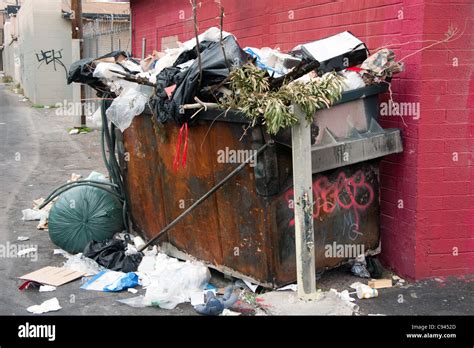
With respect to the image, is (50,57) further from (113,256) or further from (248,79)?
(248,79)

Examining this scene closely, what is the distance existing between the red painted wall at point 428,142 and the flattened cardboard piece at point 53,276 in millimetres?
2930

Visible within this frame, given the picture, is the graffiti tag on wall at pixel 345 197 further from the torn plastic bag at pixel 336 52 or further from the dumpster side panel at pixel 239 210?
the torn plastic bag at pixel 336 52

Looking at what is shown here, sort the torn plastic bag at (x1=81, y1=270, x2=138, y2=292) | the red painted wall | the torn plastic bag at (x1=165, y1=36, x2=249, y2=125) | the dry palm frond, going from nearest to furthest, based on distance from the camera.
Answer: the dry palm frond < the torn plastic bag at (x1=165, y1=36, x2=249, y2=125) < the red painted wall < the torn plastic bag at (x1=81, y1=270, x2=138, y2=292)

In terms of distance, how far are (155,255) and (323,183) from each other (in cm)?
206

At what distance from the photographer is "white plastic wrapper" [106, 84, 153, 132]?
5332 mm

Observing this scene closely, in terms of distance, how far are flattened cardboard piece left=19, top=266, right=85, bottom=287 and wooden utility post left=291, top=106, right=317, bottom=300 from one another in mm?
2264

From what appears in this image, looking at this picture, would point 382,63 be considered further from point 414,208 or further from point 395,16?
point 414,208

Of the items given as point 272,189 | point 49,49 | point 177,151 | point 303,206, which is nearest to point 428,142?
point 303,206

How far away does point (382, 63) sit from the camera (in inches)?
174

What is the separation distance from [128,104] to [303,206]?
7.41 ft

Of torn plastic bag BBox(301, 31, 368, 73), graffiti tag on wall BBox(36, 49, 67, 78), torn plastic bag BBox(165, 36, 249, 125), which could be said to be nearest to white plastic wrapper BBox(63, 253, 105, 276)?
torn plastic bag BBox(165, 36, 249, 125)

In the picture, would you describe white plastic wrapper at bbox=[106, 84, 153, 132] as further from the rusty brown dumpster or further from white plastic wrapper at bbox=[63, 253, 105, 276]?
white plastic wrapper at bbox=[63, 253, 105, 276]

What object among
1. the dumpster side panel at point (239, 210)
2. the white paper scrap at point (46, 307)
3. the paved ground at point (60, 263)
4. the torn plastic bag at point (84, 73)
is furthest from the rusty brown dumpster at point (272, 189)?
the white paper scrap at point (46, 307)

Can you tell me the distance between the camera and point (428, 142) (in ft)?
14.7
